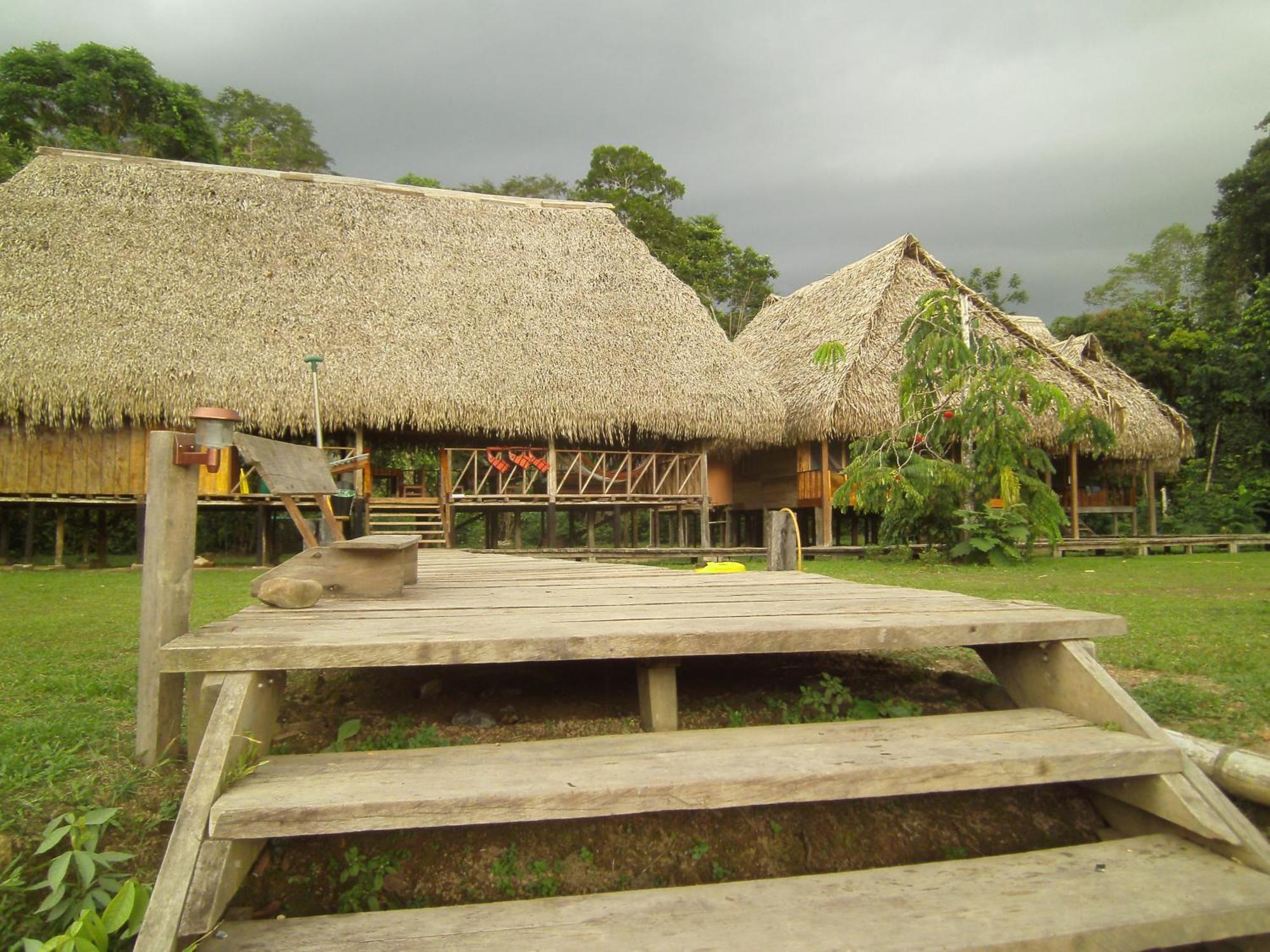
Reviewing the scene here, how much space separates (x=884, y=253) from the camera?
15164 mm

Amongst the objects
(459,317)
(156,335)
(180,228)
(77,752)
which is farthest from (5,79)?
(77,752)

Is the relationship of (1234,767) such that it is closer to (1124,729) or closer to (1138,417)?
(1124,729)

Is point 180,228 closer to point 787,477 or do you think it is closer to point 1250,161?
point 787,477

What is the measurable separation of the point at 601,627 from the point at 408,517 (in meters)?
10.1

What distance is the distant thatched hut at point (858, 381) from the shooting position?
41.5ft

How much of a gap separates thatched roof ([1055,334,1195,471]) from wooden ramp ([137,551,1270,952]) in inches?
559

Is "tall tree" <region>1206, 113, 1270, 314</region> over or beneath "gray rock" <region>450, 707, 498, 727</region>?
over

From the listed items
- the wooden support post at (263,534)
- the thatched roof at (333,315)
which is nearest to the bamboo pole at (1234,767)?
A: the thatched roof at (333,315)

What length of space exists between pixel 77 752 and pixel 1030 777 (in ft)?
7.91

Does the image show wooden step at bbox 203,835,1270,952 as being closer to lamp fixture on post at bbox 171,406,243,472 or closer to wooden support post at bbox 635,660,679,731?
wooden support post at bbox 635,660,679,731

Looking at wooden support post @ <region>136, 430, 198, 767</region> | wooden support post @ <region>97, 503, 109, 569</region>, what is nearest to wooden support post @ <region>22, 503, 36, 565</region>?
wooden support post @ <region>97, 503, 109, 569</region>

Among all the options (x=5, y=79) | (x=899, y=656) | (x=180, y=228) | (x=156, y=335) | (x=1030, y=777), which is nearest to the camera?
(x=1030, y=777)

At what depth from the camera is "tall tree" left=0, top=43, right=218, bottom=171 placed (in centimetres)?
1862

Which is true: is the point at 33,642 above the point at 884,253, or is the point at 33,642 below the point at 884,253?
below
